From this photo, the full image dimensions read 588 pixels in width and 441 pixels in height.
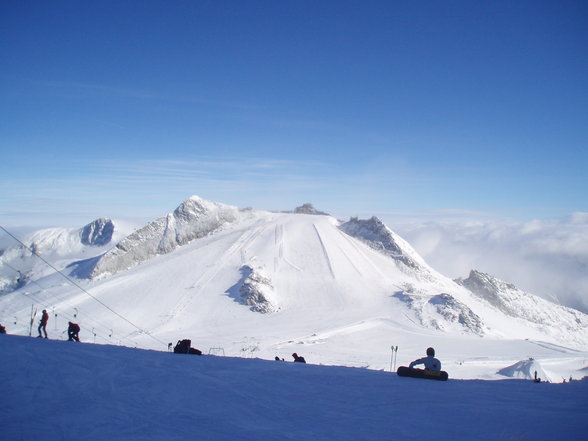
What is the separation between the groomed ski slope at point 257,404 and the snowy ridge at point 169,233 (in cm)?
5370

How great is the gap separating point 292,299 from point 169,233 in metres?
27.7

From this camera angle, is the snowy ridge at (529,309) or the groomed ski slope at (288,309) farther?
the snowy ridge at (529,309)

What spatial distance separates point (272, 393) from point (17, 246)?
13715cm

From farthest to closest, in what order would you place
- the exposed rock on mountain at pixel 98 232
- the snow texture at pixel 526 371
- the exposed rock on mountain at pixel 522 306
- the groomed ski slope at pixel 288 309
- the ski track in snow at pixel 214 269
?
the exposed rock on mountain at pixel 98 232 < the exposed rock on mountain at pixel 522 306 < the ski track in snow at pixel 214 269 < the groomed ski slope at pixel 288 309 < the snow texture at pixel 526 371

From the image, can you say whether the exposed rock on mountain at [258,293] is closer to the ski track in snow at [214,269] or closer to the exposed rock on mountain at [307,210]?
the ski track in snow at [214,269]

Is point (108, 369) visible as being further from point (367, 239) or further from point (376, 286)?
point (367, 239)

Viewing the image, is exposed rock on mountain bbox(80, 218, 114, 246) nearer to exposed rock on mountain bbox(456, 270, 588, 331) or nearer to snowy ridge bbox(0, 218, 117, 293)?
snowy ridge bbox(0, 218, 117, 293)

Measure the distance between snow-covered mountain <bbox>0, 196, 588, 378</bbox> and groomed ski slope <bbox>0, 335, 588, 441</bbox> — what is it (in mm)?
21570

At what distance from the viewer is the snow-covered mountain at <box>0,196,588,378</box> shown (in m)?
37.9

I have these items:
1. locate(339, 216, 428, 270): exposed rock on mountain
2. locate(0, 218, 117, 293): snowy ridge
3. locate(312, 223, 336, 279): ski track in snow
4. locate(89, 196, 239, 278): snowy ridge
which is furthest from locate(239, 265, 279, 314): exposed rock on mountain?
locate(0, 218, 117, 293): snowy ridge

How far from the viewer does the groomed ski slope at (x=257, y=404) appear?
5984 mm

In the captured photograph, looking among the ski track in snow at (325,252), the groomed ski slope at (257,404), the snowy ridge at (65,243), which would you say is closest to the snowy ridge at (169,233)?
the ski track in snow at (325,252)

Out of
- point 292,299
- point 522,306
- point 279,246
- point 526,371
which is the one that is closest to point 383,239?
point 279,246

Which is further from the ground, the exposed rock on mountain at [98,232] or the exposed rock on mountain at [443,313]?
the exposed rock on mountain at [98,232]
